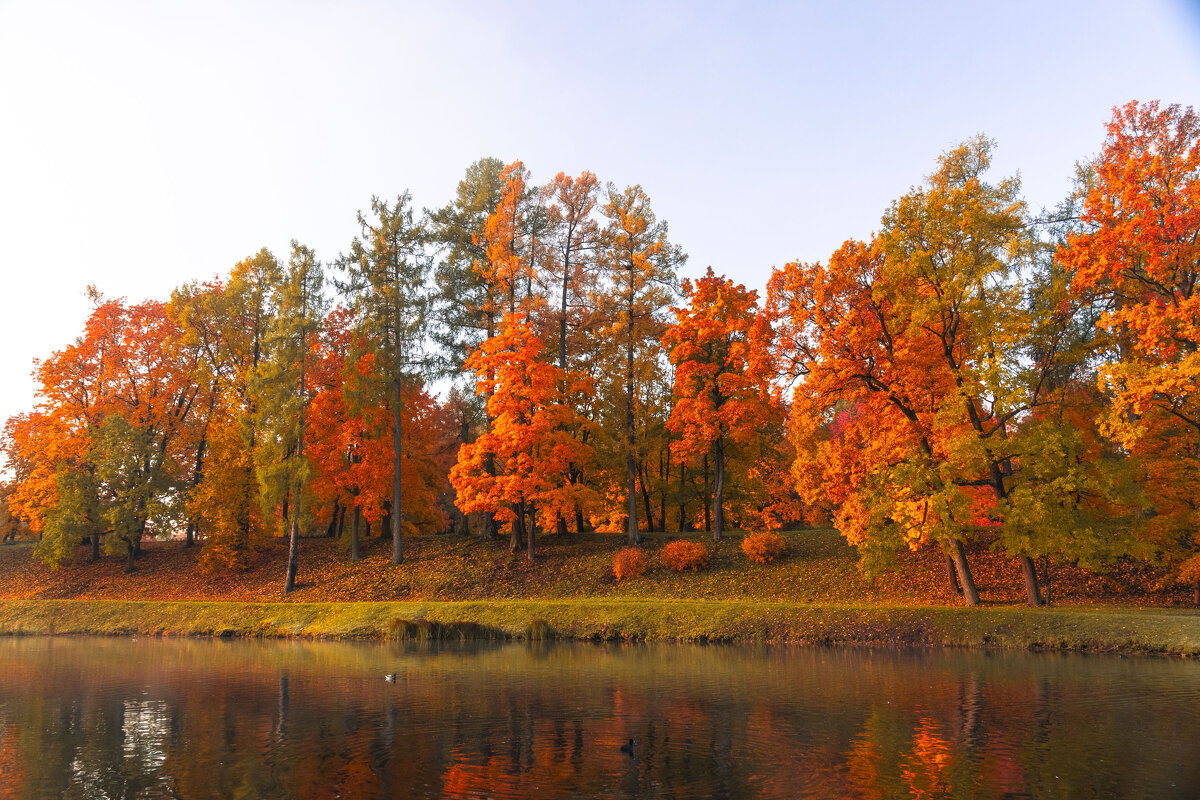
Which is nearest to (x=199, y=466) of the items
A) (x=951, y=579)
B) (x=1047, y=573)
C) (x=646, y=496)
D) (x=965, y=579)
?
(x=646, y=496)

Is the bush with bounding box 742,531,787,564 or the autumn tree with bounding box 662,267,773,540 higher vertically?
the autumn tree with bounding box 662,267,773,540

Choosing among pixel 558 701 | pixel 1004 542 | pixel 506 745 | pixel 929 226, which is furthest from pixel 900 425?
pixel 506 745

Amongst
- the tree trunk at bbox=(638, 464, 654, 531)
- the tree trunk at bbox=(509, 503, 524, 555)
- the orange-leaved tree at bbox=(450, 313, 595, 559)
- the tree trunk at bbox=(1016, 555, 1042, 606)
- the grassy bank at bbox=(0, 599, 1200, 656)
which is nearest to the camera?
the grassy bank at bbox=(0, 599, 1200, 656)

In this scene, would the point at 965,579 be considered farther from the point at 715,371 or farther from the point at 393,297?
the point at 393,297

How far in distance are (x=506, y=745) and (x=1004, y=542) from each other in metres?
21.9

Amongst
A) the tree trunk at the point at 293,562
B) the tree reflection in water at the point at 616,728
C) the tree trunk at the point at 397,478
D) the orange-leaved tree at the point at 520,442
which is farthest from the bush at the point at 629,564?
the tree trunk at the point at 293,562

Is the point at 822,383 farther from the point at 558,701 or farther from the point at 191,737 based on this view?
the point at 191,737

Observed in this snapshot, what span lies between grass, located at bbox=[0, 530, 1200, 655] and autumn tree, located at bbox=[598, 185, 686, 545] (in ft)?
21.3

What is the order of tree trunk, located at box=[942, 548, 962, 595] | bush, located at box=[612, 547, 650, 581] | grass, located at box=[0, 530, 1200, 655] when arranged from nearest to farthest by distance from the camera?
grass, located at box=[0, 530, 1200, 655]
tree trunk, located at box=[942, 548, 962, 595]
bush, located at box=[612, 547, 650, 581]

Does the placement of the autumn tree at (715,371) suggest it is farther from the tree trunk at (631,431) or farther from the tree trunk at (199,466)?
the tree trunk at (199,466)

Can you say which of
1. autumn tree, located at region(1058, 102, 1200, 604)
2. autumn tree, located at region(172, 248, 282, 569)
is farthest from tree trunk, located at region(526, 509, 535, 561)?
autumn tree, located at region(1058, 102, 1200, 604)

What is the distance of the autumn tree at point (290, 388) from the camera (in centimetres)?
4269

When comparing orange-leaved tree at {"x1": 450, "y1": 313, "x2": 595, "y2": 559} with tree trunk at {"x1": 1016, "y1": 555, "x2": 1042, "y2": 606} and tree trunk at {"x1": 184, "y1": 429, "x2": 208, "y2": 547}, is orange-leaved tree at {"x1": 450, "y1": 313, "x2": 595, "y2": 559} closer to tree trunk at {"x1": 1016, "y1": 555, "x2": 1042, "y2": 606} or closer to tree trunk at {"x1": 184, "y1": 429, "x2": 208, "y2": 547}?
tree trunk at {"x1": 184, "y1": 429, "x2": 208, "y2": 547}

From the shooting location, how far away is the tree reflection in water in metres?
11.1
